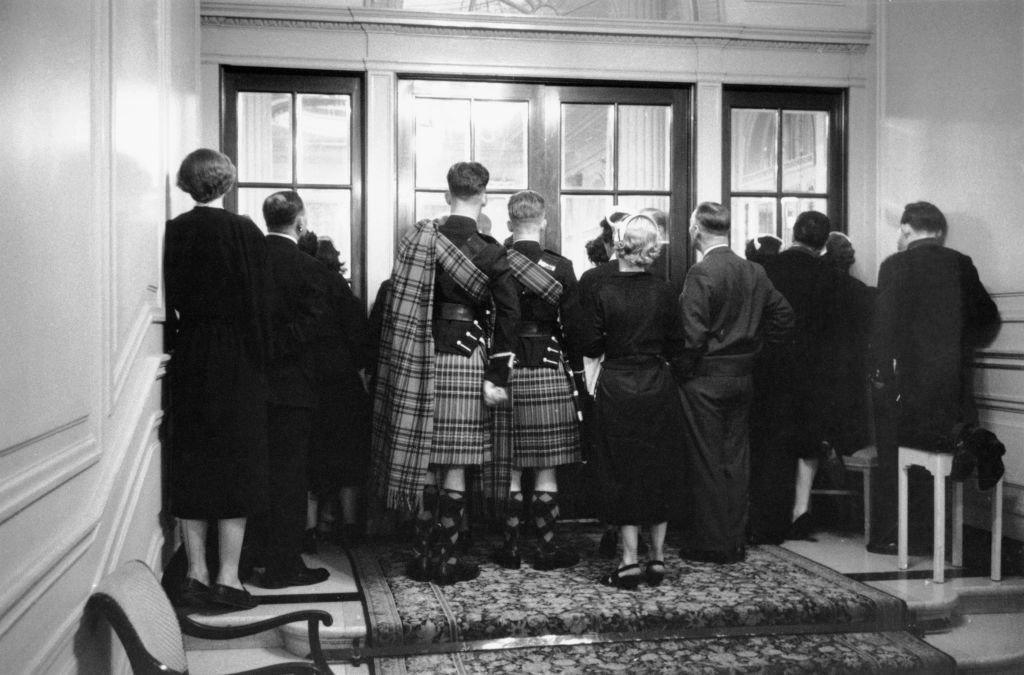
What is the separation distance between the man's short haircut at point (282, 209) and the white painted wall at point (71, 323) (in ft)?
2.13

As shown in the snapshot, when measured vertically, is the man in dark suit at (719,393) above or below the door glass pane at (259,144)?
below

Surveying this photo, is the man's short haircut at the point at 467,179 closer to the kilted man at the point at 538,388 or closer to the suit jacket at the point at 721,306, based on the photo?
the kilted man at the point at 538,388

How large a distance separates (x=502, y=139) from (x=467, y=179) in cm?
164

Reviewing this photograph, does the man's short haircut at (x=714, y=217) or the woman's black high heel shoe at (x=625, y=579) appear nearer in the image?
the woman's black high heel shoe at (x=625, y=579)

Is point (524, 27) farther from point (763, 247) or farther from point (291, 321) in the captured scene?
point (291, 321)

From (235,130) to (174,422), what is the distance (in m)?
2.17

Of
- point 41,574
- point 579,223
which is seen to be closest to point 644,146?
point 579,223

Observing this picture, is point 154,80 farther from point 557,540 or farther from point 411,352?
point 557,540

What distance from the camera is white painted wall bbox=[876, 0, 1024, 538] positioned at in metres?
4.28

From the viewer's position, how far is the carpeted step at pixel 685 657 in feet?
9.84

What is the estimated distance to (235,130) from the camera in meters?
4.88

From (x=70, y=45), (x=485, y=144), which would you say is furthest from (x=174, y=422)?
(x=485, y=144)

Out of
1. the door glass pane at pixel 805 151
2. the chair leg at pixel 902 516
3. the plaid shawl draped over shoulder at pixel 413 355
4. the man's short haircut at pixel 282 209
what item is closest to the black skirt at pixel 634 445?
the plaid shawl draped over shoulder at pixel 413 355

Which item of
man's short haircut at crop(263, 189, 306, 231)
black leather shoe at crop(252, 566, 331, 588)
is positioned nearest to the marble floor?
black leather shoe at crop(252, 566, 331, 588)
